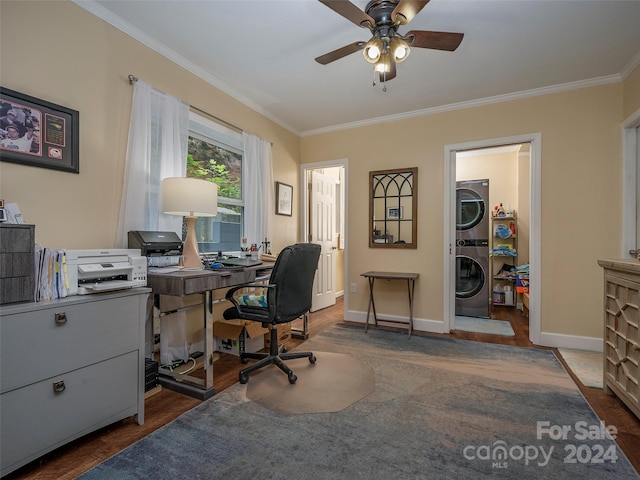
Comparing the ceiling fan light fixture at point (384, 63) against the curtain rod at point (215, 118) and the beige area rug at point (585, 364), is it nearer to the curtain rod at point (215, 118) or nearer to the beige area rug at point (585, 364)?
the curtain rod at point (215, 118)

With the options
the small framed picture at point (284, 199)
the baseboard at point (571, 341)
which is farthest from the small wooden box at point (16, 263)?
the baseboard at point (571, 341)

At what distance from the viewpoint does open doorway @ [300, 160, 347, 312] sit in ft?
14.2

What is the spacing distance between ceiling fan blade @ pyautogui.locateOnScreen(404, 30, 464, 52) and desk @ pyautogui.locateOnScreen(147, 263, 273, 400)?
1857mm

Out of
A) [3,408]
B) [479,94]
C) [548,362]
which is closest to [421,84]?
[479,94]

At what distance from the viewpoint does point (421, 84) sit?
117 inches

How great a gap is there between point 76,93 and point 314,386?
247cm

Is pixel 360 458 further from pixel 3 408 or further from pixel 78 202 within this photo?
pixel 78 202

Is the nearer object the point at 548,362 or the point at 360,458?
the point at 360,458

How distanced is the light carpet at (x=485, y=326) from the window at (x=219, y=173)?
2874mm

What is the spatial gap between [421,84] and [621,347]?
258cm

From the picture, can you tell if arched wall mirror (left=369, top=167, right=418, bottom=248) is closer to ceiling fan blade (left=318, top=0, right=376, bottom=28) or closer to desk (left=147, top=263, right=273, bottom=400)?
desk (left=147, top=263, right=273, bottom=400)

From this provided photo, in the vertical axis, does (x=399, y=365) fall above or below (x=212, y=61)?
below

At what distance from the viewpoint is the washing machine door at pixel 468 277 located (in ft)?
13.9

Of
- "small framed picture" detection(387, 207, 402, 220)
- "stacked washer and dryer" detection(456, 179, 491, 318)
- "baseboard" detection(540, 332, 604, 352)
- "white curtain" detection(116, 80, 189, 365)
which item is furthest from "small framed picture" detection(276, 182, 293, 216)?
"baseboard" detection(540, 332, 604, 352)
